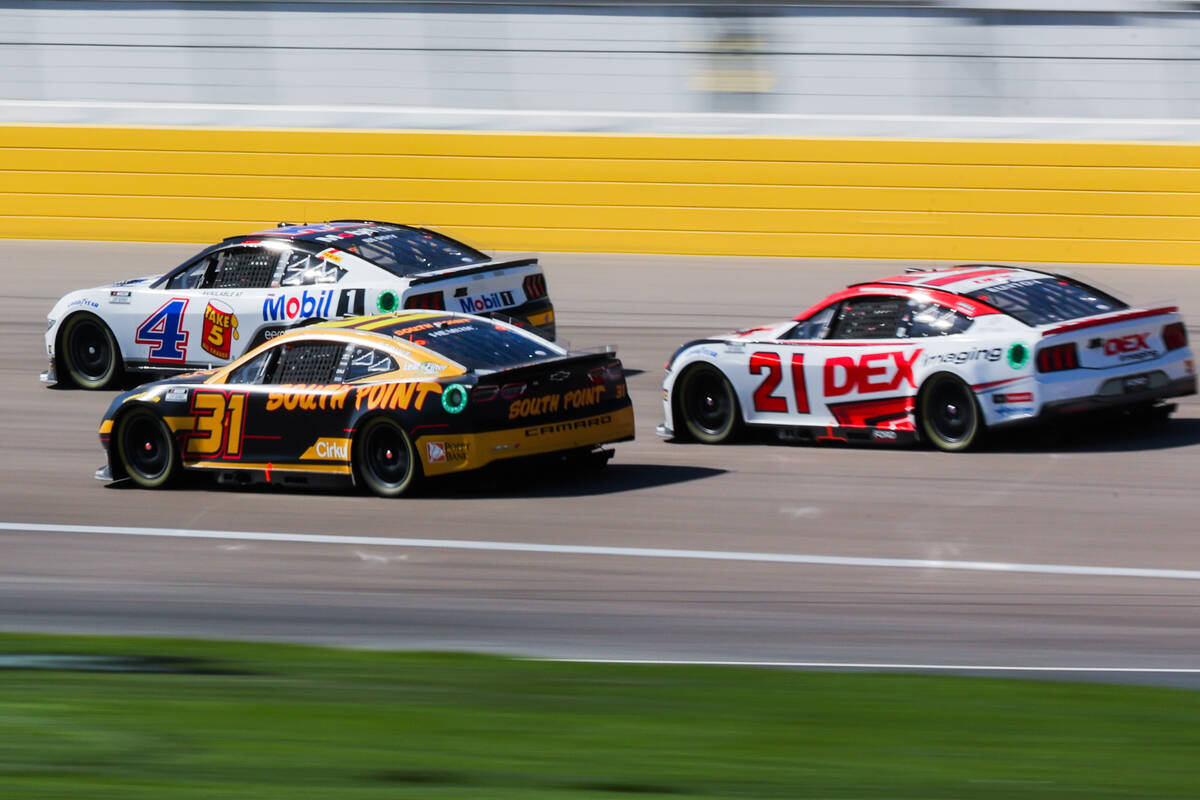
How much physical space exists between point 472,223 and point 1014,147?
684 centimetres

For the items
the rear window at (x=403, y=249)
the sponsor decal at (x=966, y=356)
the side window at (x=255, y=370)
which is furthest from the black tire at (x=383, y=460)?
the rear window at (x=403, y=249)

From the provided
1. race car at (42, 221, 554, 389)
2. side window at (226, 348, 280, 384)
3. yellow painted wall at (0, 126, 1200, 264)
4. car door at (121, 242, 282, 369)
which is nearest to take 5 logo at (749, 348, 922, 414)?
race car at (42, 221, 554, 389)

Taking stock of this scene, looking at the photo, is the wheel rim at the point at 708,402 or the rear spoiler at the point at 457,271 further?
the rear spoiler at the point at 457,271

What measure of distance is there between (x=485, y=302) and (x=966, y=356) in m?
4.71

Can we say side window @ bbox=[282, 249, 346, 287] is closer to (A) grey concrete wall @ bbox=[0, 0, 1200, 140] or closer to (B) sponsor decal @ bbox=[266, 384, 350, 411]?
(B) sponsor decal @ bbox=[266, 384, 350, 411]

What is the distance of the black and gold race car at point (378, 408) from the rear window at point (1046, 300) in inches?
105

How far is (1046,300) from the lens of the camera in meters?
13.0

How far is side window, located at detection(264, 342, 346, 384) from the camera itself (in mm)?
12375

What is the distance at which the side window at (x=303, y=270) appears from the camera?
16.1m

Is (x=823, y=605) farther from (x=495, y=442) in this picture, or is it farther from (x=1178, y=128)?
(x=1178, y=128)

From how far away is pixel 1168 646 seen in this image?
825 centimetres

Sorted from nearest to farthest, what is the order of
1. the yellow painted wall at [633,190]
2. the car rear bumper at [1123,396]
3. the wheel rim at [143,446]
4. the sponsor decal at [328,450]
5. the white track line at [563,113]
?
1. the sponsor decal at [328,450]
2. the car rear bumper at [1123,396]
3. the wheel rim at [143,446]
4. the yellow painted wall at [633,190]
5. the white track line at [563,113]

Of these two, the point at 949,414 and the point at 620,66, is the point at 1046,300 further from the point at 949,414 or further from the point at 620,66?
the point at 620,66

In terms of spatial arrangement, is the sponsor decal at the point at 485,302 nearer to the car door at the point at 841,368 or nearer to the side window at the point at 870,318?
the car door at the point at 841,368
